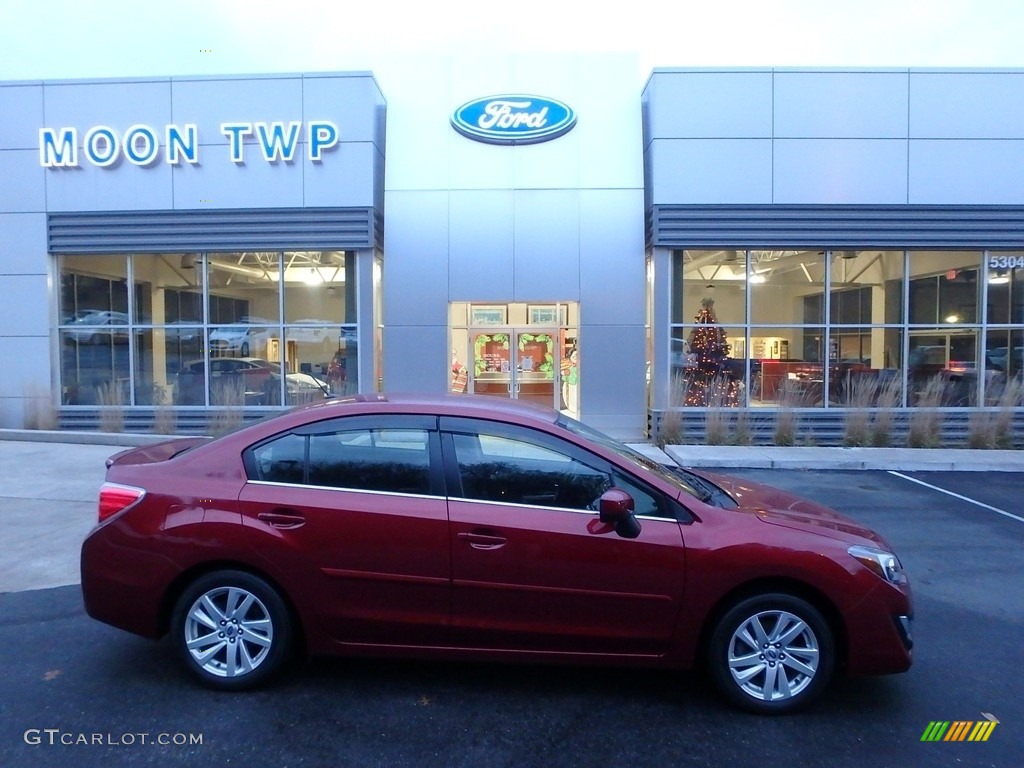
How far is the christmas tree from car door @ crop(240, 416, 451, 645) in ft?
37.1

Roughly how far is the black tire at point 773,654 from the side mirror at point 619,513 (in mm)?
638

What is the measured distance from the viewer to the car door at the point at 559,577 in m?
3.87

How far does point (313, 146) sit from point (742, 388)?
29.8 feet

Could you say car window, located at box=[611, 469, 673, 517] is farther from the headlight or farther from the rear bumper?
the rear bumper

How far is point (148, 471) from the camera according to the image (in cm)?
430

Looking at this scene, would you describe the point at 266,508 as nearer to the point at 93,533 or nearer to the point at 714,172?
the point at 93,533

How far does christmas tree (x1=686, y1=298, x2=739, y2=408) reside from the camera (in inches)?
579

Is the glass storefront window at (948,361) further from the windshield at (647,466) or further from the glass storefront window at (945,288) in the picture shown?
the windshield at (647,466)

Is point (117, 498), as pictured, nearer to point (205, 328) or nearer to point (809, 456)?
point (809, 456)

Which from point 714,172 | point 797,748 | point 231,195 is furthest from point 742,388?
point 797,748

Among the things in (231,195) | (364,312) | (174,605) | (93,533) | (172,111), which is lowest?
(174,605)

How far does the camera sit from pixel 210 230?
14.7m

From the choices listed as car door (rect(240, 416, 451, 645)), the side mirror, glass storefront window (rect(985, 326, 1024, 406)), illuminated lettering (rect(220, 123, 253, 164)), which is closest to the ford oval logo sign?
illuminated lettering (rect(220, 123, 253, 164))

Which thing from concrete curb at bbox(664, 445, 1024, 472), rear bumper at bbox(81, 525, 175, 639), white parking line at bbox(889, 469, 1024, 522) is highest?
rear bumper at bbox(81, 525, 175, 639)
